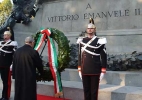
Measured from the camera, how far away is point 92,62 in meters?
4.87

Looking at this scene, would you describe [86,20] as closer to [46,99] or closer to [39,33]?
[39,33]

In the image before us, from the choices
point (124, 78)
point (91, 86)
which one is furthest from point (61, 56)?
point (124, 78)

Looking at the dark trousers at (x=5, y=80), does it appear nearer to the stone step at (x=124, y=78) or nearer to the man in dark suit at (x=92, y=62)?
the man in dark suit at (x=92, y=62)

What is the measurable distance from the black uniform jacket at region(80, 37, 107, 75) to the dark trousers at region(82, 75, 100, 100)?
11cm

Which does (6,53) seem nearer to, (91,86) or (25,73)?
(25,73)

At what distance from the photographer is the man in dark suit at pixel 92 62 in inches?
191

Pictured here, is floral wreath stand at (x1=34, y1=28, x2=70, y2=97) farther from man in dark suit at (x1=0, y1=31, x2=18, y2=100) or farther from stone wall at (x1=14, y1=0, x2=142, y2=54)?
stone wall at (x1=14, y1=0, x2=142, y2=54)

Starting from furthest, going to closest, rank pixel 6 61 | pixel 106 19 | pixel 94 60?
pixel 106 19, pixel 6 61, pixel 94 60

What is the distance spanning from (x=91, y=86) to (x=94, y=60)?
1.62ft

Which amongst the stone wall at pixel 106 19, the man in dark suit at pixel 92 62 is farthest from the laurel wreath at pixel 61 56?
the stone wall at pixel 106 19

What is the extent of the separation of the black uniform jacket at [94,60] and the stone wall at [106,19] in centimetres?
462

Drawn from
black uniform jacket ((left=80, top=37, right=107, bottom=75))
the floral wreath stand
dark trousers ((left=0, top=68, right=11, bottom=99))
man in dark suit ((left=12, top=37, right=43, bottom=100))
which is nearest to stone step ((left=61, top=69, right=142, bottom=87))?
the floral wreath stand

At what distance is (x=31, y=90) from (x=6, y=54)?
206 centimetres

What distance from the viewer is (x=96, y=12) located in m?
10.5
